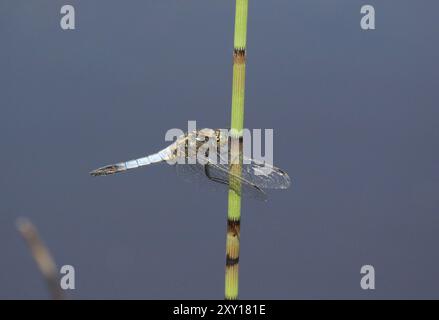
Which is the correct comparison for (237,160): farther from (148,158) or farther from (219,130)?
(148,158)

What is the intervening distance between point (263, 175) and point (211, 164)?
0.45 ft

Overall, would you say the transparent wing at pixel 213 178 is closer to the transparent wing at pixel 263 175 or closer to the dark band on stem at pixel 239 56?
the transparent wing at pixel 263 175

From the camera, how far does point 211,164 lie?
1138 mm

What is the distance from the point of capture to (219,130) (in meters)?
1.12

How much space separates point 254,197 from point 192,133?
7.9 inches

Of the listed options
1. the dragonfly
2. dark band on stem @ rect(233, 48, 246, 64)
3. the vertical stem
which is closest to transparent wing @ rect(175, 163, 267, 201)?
the dragonfly

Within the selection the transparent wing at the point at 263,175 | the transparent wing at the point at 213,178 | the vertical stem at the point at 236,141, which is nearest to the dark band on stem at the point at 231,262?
the vertical stem at the point at 236,141

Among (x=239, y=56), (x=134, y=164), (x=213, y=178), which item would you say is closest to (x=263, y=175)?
(x=213, y=178)

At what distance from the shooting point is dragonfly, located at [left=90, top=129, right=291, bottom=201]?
1.11 metres

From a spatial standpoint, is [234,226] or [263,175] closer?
[234,226]

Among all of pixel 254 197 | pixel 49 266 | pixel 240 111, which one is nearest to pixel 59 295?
pixel 49 266

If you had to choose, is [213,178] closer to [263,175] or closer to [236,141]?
[263,175]

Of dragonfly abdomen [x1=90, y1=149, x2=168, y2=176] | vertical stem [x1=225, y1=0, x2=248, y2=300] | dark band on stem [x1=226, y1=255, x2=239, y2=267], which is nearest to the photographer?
vertical stem [x1=225, y1=0, x2=248, y2=300]

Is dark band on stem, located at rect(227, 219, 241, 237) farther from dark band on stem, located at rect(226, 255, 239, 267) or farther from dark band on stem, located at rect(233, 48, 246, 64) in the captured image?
dark band on stem, located at rect(233, 48, 246, 64)
